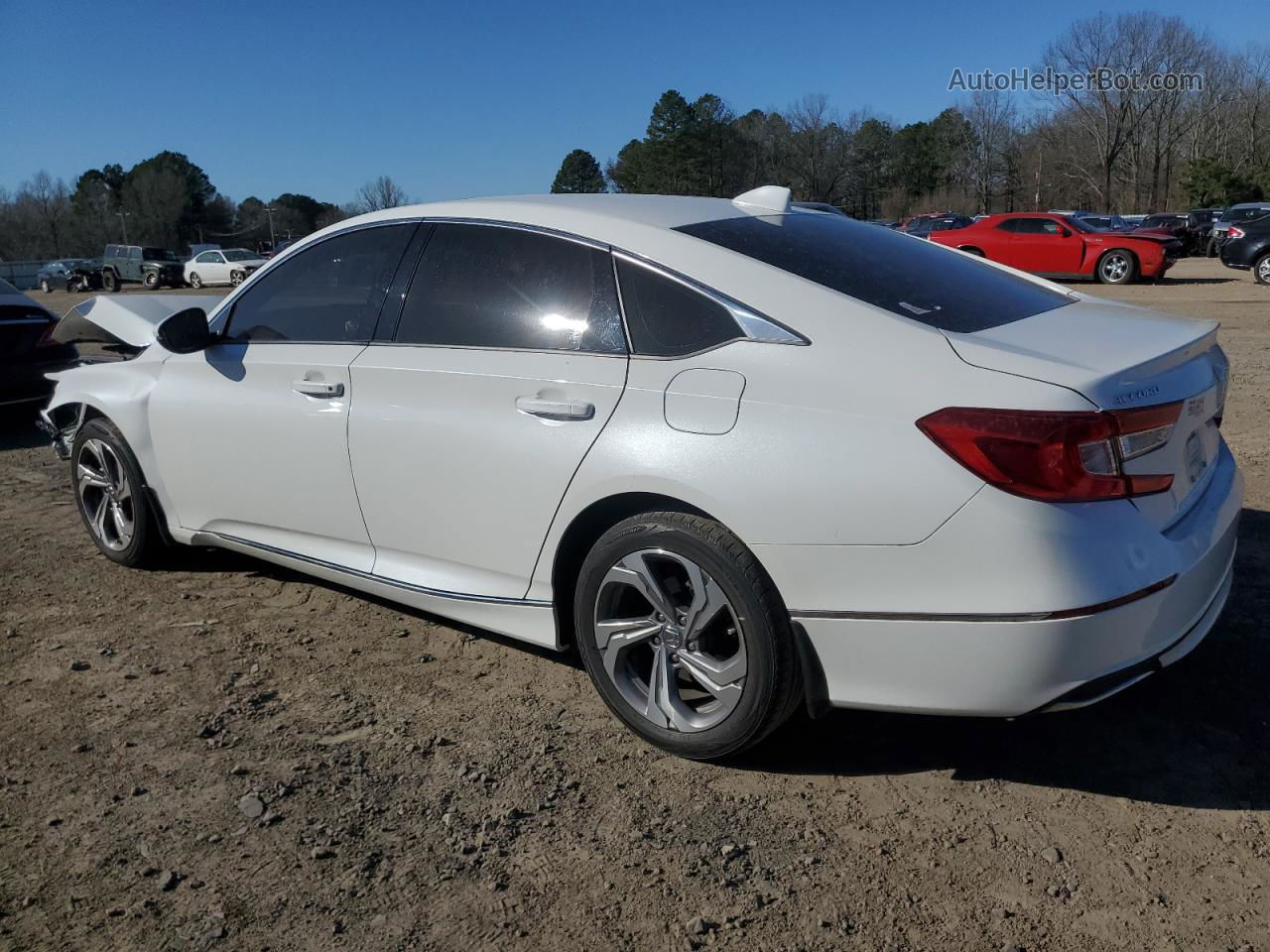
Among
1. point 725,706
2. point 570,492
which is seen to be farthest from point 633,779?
point 570,492

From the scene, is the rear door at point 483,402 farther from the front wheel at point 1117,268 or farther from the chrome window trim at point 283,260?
→ the front wheel at point 1117,268

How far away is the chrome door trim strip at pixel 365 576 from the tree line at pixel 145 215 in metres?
77.3

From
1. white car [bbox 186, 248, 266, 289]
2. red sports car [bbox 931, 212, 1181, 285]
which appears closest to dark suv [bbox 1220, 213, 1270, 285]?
red sports car [bbox 931, 212, 1181, 285]

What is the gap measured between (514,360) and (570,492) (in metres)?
0.50

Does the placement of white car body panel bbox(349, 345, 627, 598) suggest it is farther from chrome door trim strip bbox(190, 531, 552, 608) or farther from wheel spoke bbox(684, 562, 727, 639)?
wheel spoke bbox(684, 562, 727, 639)

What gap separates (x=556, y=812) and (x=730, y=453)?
1061mm

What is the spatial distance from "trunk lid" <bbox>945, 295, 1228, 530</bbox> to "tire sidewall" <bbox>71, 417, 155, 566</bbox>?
138 inches

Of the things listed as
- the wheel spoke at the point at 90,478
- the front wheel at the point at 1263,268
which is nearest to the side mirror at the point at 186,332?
the wheel spoke at the point at 90,478

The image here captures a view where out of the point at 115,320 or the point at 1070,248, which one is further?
the point at 1070,248

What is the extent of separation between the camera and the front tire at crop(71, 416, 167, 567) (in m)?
4.52

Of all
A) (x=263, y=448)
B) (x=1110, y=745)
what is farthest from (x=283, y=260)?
(x=1110, y=745)

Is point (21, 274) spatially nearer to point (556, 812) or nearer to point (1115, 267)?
point (1115, 267)

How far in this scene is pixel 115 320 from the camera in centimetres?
477

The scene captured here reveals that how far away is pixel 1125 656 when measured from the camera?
8.05 ft
